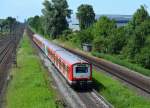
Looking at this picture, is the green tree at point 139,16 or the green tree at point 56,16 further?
the green tree at point 56,16

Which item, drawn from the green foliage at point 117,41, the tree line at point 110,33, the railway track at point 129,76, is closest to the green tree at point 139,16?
the tree line at point 110,33

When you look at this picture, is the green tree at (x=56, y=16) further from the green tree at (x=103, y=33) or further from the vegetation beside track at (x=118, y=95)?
the vegetation beside track at (x=118, y=95)

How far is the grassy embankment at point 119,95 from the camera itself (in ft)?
103

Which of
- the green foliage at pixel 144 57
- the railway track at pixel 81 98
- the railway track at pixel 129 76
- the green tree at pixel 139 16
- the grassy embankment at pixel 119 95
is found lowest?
the railway track at pixel 129 76

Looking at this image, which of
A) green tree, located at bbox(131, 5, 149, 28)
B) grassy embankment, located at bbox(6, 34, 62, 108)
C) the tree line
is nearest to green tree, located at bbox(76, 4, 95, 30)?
the tree line

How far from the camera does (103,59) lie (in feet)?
234

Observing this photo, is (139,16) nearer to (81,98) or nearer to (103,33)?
(103,33)

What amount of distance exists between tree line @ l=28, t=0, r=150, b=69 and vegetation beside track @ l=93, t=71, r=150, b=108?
14113mm

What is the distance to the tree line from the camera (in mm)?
59812

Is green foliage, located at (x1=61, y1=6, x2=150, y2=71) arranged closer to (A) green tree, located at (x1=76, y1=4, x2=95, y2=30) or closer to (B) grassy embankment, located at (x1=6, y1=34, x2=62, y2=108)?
(B) grassy embankment, located at (x1=6, y1=34, x2=62, y2=108)

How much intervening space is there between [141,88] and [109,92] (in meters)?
4.81

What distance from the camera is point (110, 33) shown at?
78000mm

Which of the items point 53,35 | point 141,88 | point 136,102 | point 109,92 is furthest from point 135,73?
point 53,35

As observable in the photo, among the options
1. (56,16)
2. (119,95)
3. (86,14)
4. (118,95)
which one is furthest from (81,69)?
(86,14)
